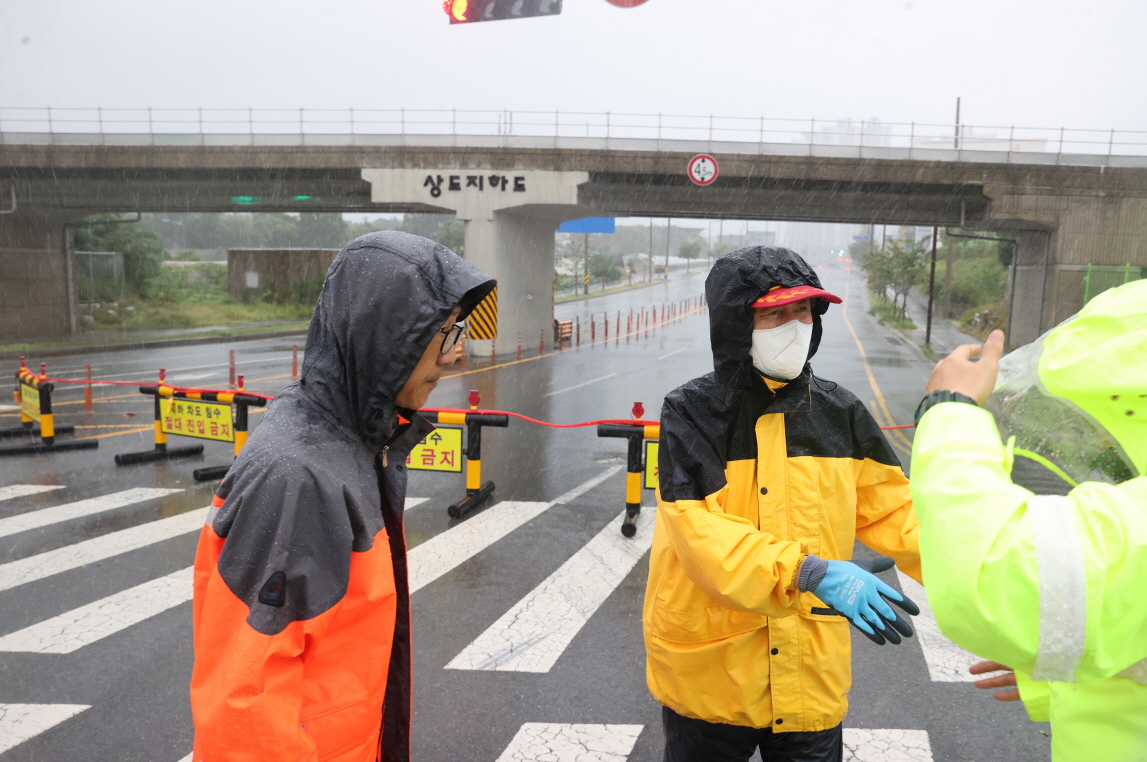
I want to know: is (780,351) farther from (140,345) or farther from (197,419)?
(140,345)

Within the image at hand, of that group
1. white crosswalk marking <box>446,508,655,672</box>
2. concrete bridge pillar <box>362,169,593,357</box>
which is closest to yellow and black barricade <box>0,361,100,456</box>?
white crosswalk marking <box>446,508,655,672</box>

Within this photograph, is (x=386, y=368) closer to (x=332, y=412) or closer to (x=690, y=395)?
(x=332, y=412)

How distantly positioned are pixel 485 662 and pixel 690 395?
10.1 feet

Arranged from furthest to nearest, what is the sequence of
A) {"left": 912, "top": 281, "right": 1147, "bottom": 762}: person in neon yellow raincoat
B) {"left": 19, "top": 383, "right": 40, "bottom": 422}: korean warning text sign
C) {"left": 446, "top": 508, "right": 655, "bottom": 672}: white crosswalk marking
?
{"left": 19, "top": 383, "right": 40, "bottom": 422}: korean warning text sign
{"left": 446, "top": 508, "right": 655, "bottom": 672}: white crosswalk marking
{"left": 912, "top": 281, "right": 1147, "bottom": 762}: person in neon yellow raincoat

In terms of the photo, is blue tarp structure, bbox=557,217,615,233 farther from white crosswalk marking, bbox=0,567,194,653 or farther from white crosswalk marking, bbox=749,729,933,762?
white crosswalk marking, bbox=749,729,933,762

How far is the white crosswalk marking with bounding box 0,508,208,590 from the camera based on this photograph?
6461 mm

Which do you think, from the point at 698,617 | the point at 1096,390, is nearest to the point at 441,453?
the point at 698,617

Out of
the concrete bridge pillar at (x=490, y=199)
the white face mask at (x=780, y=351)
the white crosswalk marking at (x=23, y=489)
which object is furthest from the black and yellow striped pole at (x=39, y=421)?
the concrete bridge pillar at (x=490, y=199)

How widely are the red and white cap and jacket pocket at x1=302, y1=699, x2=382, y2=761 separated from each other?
1.58 metres

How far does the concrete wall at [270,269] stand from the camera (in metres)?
49.1

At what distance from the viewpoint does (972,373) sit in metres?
1.73

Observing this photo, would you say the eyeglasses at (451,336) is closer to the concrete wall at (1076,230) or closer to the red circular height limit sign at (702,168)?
the red circular height limit sign at (702,168)

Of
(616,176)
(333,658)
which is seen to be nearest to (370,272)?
(333,658)

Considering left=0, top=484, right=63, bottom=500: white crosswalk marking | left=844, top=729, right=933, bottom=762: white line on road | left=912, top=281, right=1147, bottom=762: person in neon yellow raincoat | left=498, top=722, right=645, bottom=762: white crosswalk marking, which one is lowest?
left=0, top=484, right=63, bottom=500: white crosswalk marking
